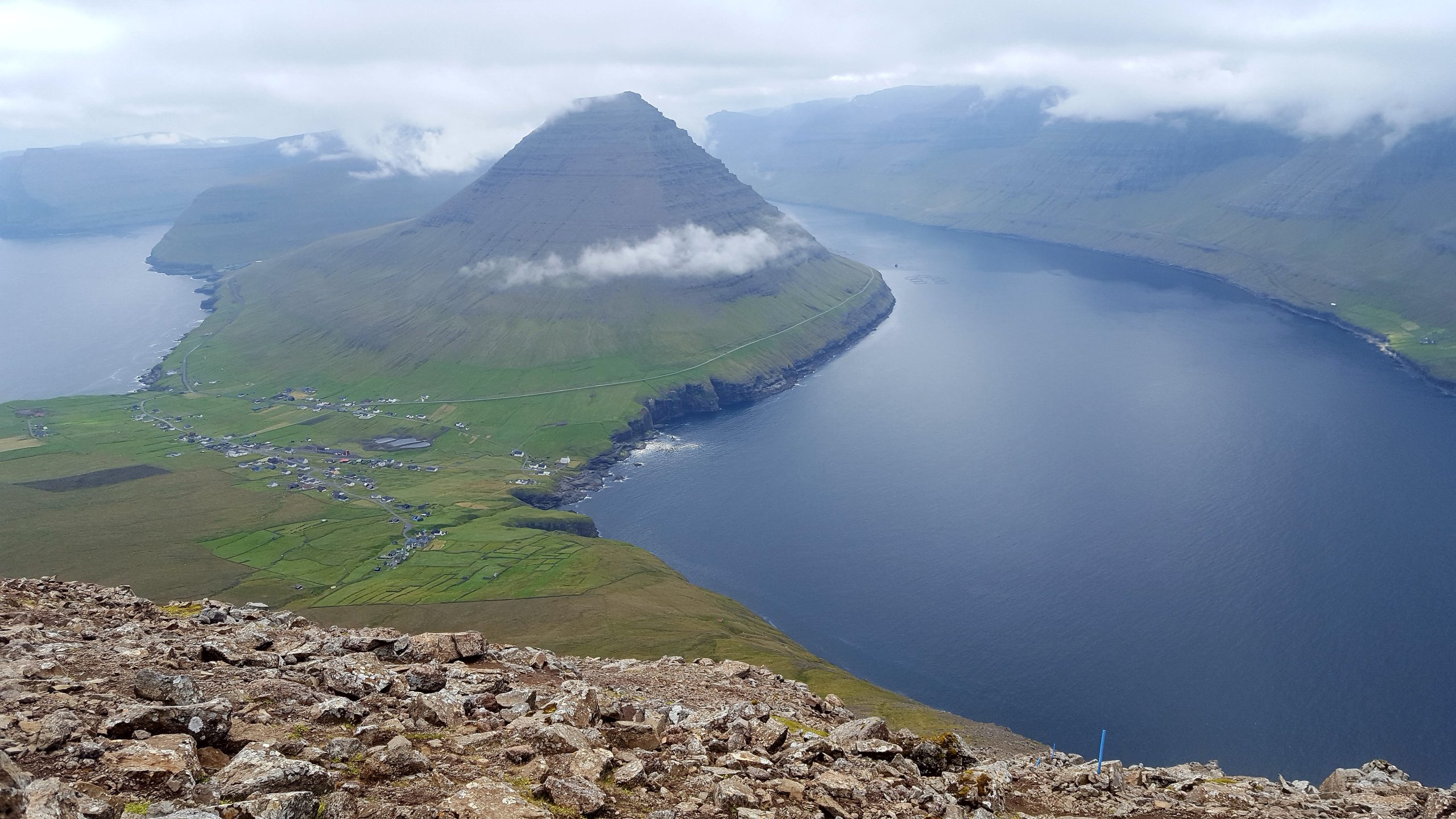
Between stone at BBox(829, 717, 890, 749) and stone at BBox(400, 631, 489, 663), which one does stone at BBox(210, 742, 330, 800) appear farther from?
stone at BBox(829, 717, 890, 749)

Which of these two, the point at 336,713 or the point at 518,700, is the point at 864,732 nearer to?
the point at 518,700

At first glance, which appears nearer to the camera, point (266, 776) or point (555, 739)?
point (266, 776)

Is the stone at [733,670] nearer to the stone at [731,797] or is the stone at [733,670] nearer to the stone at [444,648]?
the stone at [444,648]

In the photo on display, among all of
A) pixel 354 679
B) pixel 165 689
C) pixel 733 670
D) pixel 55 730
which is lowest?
pixel 733 670

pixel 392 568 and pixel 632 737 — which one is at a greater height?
pixel 632 737

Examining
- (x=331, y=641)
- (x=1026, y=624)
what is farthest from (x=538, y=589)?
(x=331, y=641)

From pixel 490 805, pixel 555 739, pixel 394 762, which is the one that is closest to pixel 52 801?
pixel 394 762

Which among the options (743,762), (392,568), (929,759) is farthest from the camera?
(392,568)

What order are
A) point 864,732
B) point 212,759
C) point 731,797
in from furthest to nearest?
1. point 864,732
2. point 731,797
3. point 212,759

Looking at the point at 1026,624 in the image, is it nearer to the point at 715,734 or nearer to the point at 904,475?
the point at 904,475
